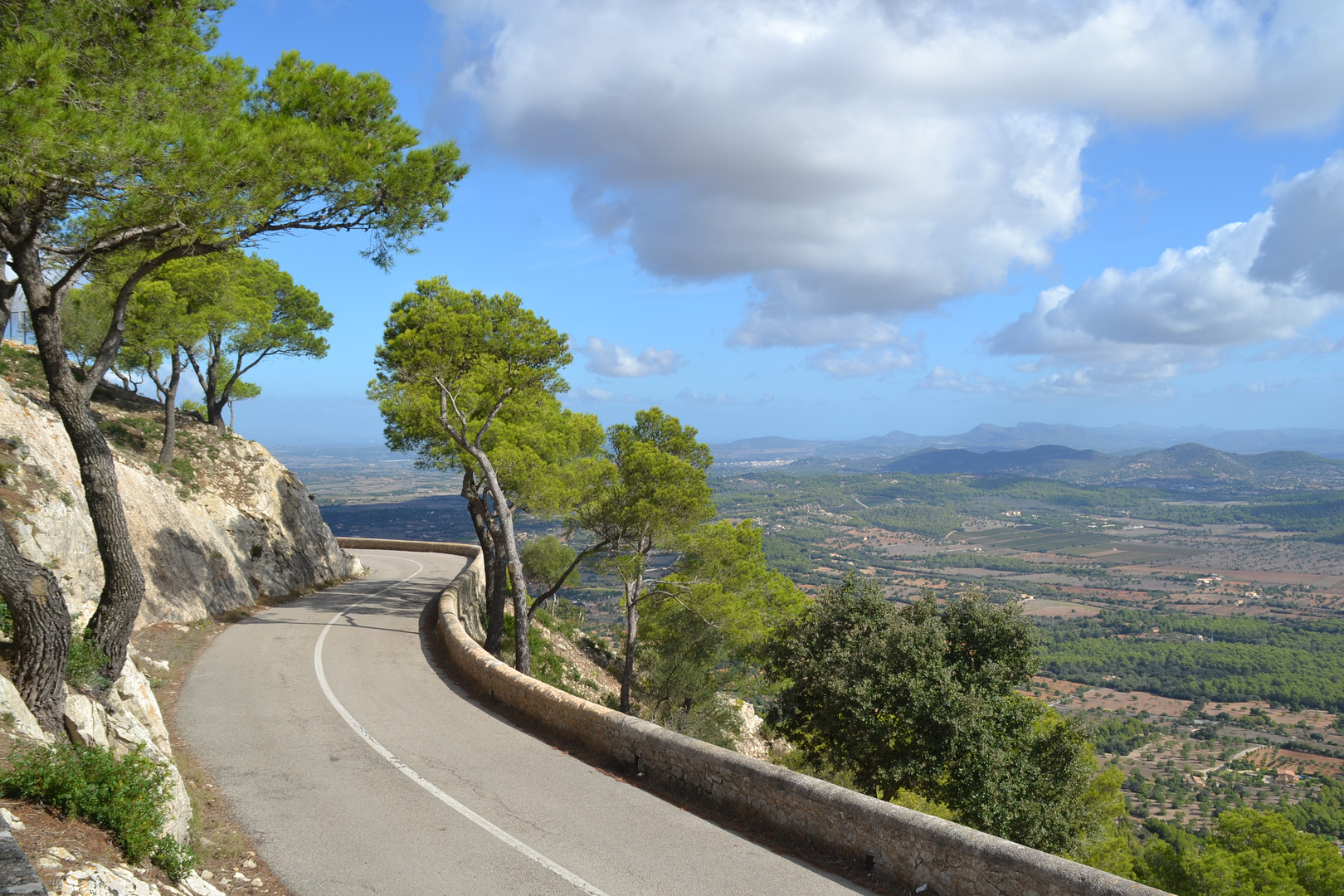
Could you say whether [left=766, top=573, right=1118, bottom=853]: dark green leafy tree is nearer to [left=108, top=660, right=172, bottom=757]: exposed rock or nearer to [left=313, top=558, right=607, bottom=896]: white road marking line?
[left=313, top=558, right=607, bottom=896]: white road marking line

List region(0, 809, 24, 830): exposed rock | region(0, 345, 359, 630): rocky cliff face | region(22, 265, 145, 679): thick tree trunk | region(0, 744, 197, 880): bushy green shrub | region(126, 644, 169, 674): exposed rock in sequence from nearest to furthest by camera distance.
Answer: region(0, 809, 24, 830): exposed rock < region(0, 744, 197, 880): bushy green shrub < region(22, 265, 145, 679): thick tree trunk < region(126, 644, 169, 674): exposed rock < region(0, 345, 359, 630): rocky cliff face

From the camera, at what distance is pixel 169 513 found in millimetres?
17656

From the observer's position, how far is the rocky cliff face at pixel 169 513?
11.7 metres

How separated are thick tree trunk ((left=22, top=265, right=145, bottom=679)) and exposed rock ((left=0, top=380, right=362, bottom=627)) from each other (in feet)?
8.06

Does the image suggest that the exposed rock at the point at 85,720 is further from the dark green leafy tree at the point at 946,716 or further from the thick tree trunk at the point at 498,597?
the dark green leafy tree at the point at 946,716

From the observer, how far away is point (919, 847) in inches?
243

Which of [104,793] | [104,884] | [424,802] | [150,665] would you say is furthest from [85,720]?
[150,665]

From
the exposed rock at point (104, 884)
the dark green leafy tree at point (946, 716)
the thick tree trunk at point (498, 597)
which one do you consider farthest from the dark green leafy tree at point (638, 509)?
the exposed rock at point (104, 884)

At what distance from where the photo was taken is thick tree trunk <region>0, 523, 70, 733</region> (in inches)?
246

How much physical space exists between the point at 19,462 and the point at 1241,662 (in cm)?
Result: 11852

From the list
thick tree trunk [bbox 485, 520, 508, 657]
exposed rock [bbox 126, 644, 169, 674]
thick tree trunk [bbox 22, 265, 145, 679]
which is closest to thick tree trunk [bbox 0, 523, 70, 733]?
thick tree trunk [bbox 22, 265, 145, 679]

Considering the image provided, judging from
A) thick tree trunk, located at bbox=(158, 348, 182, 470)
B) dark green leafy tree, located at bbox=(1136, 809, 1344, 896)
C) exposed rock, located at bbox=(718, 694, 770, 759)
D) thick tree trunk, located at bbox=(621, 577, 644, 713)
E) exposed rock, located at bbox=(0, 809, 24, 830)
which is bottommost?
dark green leafy tree, located at bbox=(1136, 809, 1344, 896)

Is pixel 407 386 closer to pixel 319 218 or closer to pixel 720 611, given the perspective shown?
pixel 319 218

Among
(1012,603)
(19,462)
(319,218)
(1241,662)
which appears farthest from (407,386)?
(1241,662)
